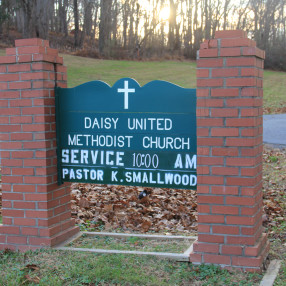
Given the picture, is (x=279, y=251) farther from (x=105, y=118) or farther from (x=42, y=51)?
(x=42, y=51)

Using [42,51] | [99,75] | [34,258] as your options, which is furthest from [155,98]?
[99,75]

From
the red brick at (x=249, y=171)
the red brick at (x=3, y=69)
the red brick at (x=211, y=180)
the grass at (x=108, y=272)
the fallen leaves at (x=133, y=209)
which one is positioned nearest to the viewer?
the grass at (x=108, y=272)

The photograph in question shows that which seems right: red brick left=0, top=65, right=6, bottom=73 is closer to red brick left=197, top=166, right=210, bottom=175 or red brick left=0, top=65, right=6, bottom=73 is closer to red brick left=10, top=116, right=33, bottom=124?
red brick left=10, top=116, right=33, bottom=124

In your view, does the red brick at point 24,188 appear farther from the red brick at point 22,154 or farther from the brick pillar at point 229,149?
the brick pillar at point 229,149

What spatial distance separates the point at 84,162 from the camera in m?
4.36

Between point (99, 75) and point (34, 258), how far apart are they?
24922 mm

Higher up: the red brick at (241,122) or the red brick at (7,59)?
the red brick at (7,59)

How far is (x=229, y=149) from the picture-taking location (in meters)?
3.61

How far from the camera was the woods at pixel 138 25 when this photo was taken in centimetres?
4278

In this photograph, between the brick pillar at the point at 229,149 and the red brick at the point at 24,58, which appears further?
the red brick at the point at 24,58

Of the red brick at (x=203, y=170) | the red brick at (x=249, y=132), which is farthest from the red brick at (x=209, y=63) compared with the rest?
the red brick at (x=203, y=170)

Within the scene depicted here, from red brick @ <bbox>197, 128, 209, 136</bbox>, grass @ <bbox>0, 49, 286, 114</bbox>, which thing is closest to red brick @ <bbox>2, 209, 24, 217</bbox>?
red brick @ <bbox>197, 128, 209, 136</bbox>

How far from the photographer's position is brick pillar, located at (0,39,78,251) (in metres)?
4.22

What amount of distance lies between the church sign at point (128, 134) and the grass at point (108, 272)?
76 cm
